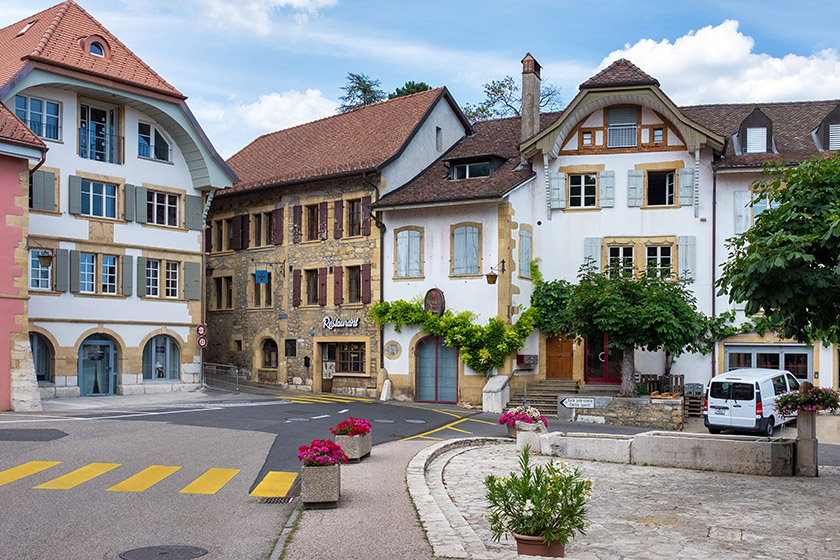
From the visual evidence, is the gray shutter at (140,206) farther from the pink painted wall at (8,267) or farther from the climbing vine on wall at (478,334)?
the climbing vine on wall at (478,334)

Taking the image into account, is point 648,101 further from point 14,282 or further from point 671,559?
point 671,559

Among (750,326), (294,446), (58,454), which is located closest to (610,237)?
(750,326)

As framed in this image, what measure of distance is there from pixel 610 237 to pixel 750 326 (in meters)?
5.30

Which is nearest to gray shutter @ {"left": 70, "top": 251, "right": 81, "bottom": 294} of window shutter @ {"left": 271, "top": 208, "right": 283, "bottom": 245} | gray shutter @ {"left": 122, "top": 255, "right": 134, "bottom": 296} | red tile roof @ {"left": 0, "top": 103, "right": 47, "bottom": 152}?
gray shutter @ {"left": 122, "top": 255, "right": 134, "bottom": 296}

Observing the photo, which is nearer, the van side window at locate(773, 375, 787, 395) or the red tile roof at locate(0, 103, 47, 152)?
the red tile roof at locate(0, 103, 47, 152)

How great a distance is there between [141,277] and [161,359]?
2.97m

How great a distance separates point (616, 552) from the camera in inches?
366

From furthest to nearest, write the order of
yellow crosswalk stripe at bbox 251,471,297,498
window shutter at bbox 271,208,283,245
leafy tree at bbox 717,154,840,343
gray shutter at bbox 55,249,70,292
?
window shutter at bbox 271,208,283,245, gray shutter at bbox 55,249,70,292, leafy tree at bbox 717,154,840,343, yellow crosswalk stripe at bbox 251,471,297,498

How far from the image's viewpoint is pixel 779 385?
24422mm

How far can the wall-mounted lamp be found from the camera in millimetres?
29609

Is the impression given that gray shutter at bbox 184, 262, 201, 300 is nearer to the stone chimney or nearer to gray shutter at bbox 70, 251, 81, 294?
gray shutter at bbox 70, 251, 81, 294

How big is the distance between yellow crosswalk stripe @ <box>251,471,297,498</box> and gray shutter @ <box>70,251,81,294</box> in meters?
17.1

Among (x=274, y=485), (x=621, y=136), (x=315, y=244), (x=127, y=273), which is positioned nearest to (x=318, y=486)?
(x=274, y=485)

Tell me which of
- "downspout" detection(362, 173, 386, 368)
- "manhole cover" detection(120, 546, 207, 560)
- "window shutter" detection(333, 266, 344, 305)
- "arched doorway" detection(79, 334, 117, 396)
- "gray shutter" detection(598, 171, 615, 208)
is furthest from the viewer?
"window shutter" detection(333, 266, 344, 305)
